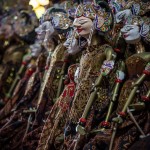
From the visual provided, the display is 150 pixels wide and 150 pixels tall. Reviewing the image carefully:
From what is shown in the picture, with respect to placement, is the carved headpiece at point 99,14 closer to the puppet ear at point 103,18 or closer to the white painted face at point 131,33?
the puppet ear at point 103,18

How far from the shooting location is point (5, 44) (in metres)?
6.19

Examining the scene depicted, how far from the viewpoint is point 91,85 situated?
330 centimetres

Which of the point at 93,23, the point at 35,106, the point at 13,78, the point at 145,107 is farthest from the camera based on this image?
the point at 13,78

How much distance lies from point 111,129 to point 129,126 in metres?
0.12

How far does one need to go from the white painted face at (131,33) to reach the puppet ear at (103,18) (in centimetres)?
19

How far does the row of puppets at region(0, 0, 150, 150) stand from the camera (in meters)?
2.99

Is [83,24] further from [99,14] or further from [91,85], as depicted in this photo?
[91,85]

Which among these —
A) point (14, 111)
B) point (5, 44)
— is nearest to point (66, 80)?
point (14, 111)

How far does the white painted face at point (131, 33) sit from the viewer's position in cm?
320

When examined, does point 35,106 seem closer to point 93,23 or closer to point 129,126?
point 93,23

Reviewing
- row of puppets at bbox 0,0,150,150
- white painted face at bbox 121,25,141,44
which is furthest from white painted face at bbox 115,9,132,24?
white painted face at bbox 121,25,141,44

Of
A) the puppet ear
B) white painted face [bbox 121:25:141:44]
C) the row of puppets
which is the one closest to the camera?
the row of puppets

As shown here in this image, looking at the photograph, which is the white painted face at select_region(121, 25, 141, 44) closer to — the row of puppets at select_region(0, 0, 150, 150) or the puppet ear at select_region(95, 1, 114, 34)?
the row of puppets at select_region(0, 0, 150, 150)

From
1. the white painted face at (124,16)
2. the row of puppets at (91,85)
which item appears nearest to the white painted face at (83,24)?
the row of puppets at (91,85)
